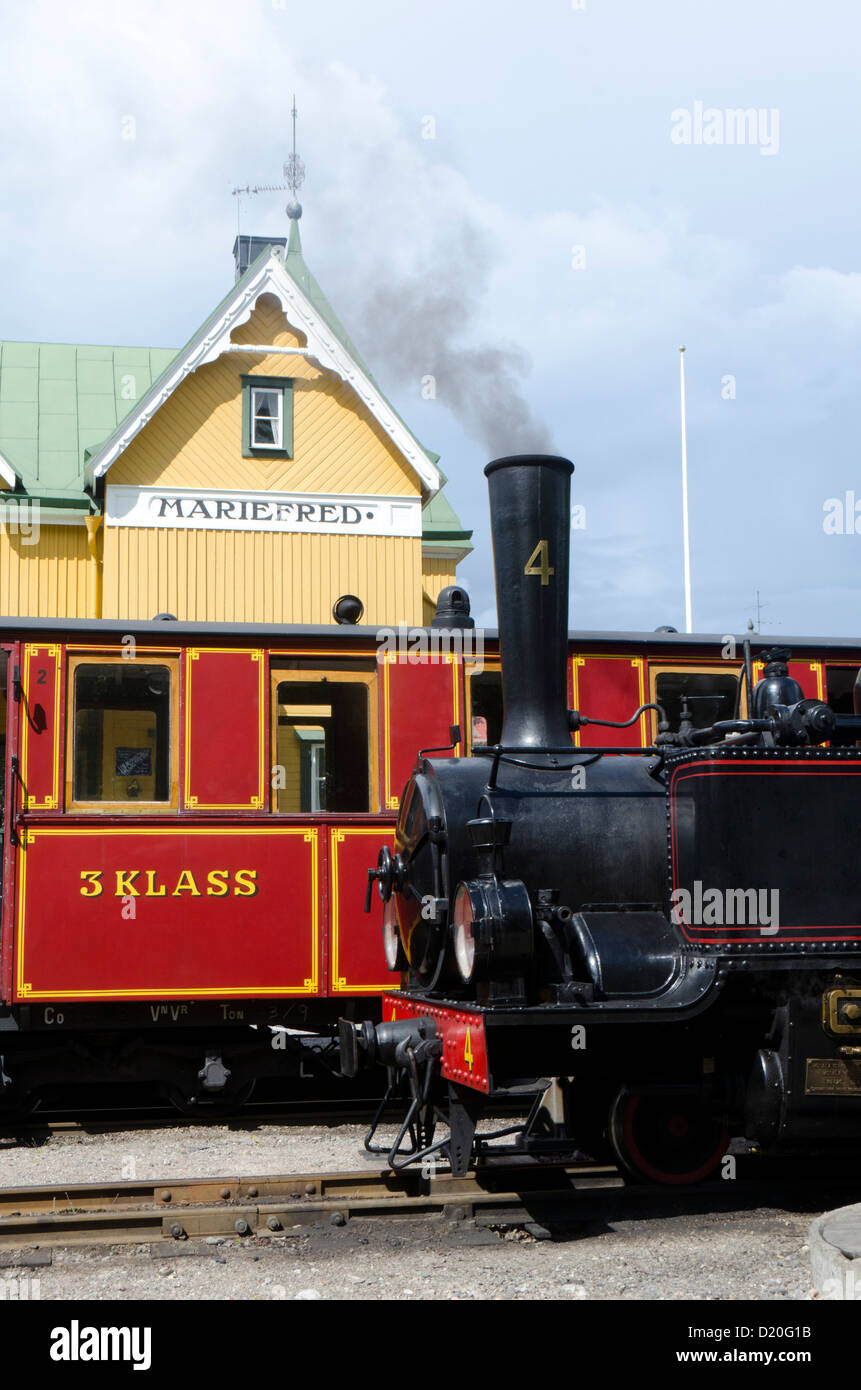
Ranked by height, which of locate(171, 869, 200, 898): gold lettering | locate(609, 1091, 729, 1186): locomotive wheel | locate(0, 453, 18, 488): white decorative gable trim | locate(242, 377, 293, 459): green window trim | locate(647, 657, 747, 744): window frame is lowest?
locate(609, 1091, 729, 1186): locomotive wheel

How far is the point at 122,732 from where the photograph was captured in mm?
8297

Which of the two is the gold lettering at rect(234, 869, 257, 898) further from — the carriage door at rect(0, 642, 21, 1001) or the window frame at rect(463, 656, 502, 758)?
the window frame at rect(463, 656, 502, 758)

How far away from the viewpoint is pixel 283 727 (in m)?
8.55

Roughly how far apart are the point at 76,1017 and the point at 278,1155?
61.3 inches

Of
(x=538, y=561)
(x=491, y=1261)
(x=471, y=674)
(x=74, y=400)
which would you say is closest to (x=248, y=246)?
(x=74, y=400)

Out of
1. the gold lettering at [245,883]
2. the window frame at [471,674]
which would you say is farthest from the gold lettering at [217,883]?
the window frame at [471,674]

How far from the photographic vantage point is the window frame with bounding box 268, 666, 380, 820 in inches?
329

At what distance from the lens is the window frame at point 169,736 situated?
8141 mm

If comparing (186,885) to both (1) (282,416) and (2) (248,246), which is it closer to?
(1) (282,416)

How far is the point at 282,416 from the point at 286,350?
2.92ft

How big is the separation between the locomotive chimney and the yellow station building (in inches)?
409

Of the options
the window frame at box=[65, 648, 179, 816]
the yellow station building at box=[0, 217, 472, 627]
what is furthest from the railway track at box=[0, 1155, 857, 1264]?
the yellow station building at box=[0, 217, 472, 627]
